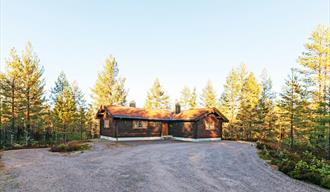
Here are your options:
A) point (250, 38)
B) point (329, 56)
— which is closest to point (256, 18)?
point (250, 38)

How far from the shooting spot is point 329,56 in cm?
1908

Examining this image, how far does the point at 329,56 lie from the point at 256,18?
28.0ft

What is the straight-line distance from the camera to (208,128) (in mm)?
23484

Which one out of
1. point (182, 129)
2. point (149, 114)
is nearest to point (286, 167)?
point (182, 129)

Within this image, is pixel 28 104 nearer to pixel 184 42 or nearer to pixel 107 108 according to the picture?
pixel 107 108

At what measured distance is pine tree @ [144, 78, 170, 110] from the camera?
Answer: 38.8 m

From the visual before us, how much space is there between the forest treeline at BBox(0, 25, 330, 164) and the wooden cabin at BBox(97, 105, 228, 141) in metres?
4.89

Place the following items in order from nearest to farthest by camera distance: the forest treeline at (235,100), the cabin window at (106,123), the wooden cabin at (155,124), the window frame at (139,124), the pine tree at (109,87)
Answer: the forest treeline at (235,100)
the wooden cabin at (155,124)
the window frame at (139,124)
the cabin window at (106,123)
the pine tree at (109,87)

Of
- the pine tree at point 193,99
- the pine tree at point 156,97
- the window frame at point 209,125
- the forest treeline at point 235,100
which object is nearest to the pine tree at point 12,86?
the forest treeline at point 235,100

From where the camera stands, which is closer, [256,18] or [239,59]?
[256,18]

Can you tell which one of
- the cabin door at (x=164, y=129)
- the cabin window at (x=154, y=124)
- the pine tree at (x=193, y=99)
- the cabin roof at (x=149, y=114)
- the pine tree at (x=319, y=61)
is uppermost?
the pine tree at (x=319, y=61)

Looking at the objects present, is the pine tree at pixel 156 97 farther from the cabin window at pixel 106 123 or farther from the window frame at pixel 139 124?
the cabin window at pixel 106 123

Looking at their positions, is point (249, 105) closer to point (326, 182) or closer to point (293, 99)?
point (293, 99)

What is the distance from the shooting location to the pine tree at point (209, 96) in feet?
120
